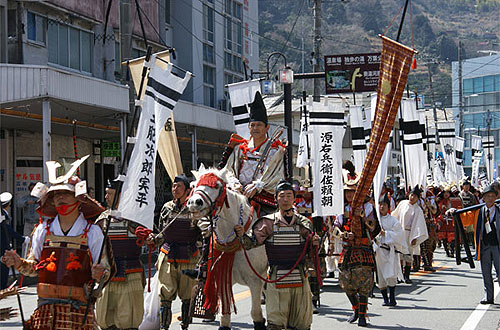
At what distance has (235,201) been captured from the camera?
28.7 feet

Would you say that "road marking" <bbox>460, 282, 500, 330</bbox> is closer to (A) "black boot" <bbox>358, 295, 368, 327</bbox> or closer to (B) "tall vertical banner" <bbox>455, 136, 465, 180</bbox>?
(A) "black boot" <bbox>358, 295, 368, 327</bbox>

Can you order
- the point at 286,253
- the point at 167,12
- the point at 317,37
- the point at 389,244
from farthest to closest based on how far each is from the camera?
the point at 167,12, the point at 317,37, the point at 389,244, the point at 286,253

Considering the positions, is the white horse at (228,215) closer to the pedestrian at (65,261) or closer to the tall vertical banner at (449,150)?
the pedestrian at (65,261)

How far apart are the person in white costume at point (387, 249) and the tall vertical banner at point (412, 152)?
371cm

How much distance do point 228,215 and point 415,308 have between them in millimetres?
5261

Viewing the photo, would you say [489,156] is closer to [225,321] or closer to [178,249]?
[178,249]

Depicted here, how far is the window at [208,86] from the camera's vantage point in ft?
134

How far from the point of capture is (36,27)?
24.5m

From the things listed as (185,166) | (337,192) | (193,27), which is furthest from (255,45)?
(337,192)

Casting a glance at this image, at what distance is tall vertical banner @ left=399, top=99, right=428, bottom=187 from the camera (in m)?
17.6

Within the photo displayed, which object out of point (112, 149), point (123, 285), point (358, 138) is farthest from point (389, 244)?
point (112, 149)

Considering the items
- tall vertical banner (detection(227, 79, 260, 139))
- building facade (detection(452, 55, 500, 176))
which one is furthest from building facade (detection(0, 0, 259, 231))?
building facade (detection(452, 55, 500, 176))

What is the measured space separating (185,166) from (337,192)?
2516 cm

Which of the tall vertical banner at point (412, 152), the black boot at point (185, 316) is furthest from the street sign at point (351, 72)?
the black boot at point (185, 316)
